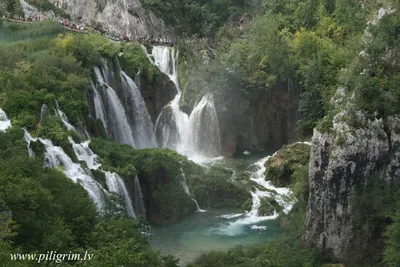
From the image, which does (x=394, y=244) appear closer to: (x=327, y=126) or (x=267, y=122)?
(x=327, y=126)

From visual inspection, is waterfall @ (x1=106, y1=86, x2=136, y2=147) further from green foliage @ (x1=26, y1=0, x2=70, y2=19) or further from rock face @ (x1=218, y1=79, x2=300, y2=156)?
green foliage @ (x1=26, y1=0, x2=70, y2=19)

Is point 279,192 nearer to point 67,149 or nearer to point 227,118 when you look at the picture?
point 227,118

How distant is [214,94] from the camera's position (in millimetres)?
33750

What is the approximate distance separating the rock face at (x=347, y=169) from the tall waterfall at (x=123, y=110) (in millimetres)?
13109

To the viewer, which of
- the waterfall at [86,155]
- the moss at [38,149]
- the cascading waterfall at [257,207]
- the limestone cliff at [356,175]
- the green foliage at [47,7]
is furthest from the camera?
the green foliage at [47,7]

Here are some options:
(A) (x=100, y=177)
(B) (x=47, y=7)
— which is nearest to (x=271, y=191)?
(A) (x=100, y=177)

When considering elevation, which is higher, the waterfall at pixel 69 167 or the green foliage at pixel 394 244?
the waterfall at pixel 69 167

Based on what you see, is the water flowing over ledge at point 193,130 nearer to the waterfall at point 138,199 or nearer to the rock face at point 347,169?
the waterfall at point 138,199

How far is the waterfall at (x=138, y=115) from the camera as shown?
33000 millimetres

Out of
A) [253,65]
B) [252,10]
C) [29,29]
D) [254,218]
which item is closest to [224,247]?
[254,218]

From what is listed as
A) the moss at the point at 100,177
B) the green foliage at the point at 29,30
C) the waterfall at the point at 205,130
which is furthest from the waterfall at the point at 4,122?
the green foliage at the point at 29,30

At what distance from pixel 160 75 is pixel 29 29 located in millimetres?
10299

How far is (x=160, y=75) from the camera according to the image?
35594mm

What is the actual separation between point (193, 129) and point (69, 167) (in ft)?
43.5
